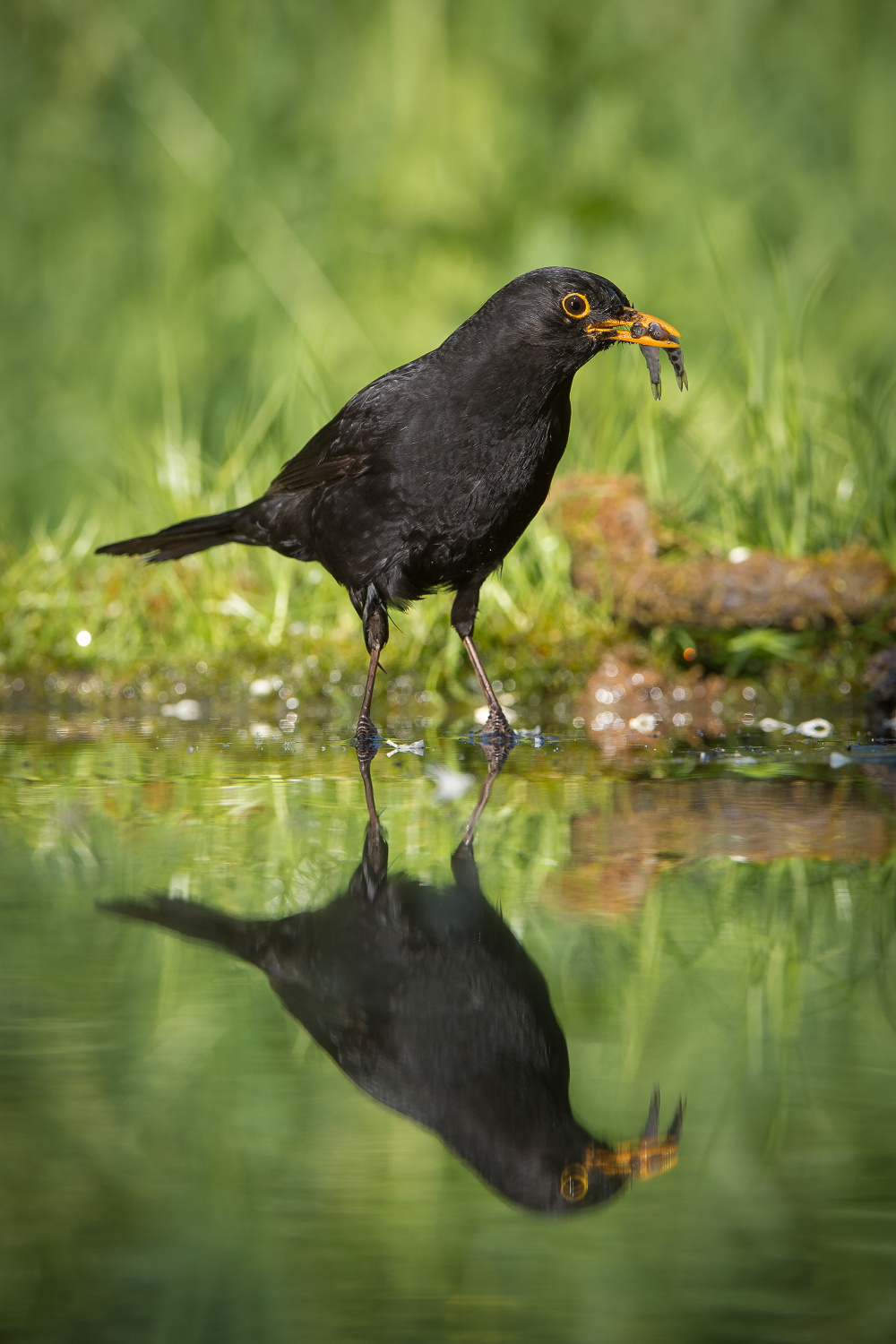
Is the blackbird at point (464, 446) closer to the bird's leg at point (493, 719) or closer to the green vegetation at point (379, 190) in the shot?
the bird's leg at point (493, 719)

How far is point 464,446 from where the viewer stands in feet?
12.9

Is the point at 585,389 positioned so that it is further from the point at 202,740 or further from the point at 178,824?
the point at 178,824

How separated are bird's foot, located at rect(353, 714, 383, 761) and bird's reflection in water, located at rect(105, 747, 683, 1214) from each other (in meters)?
1.46

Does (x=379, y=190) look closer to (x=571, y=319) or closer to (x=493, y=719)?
(x=571, y=319)

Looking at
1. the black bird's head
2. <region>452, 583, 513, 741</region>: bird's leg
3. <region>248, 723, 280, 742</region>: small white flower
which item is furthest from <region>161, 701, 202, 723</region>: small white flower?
the black bird's head

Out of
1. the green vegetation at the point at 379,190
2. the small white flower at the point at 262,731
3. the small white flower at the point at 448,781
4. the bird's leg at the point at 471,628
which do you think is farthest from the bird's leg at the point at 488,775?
the green vegetation at the point at 379,190

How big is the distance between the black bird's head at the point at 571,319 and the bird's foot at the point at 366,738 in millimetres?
1145

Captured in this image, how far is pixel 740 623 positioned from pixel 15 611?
110 inches

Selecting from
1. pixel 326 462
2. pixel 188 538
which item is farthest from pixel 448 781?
pixel 188 538

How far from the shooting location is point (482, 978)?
1.84 m

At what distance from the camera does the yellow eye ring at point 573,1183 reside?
1.28 m

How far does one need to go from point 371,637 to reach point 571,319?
46.1 inches

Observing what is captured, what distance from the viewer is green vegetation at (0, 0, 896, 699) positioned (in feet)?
26.6

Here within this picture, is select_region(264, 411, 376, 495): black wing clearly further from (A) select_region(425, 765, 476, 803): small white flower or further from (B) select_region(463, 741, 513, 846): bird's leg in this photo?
(A) select_region(425, 765, 476, 803): small white flower
